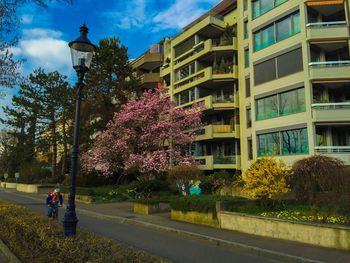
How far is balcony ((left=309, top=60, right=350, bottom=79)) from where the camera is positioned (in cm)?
2539

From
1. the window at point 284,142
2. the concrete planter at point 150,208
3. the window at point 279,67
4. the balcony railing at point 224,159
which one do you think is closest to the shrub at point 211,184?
the window at point 284,142

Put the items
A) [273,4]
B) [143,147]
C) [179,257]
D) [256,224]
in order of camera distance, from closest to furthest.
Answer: [179,257]
[256,224]
[273,4]
[143,147]

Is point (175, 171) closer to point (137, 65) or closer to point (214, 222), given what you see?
point (214, 222)

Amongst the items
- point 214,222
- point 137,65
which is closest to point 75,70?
point 214,222

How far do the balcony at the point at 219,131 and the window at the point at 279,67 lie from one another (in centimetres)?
644

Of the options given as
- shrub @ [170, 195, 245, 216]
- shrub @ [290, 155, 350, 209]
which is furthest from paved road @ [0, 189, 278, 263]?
shrub @ [290, 155, 350, 209]

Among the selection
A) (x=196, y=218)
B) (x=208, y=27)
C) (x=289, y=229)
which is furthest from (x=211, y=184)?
(x=208, y=27)

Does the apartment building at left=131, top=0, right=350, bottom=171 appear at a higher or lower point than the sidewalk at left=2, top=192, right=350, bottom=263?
higher

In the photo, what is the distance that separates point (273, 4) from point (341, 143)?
11420mm

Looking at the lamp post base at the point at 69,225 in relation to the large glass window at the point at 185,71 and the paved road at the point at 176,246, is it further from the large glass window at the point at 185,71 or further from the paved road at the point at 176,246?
the large glass window at the point at 185,71

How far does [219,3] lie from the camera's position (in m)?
39.2

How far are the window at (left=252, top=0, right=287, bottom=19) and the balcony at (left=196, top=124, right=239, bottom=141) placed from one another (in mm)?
9993

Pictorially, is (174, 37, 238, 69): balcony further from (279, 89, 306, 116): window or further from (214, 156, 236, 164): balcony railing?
(279, 89, 306, 116): window

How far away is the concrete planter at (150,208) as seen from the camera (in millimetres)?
20609
